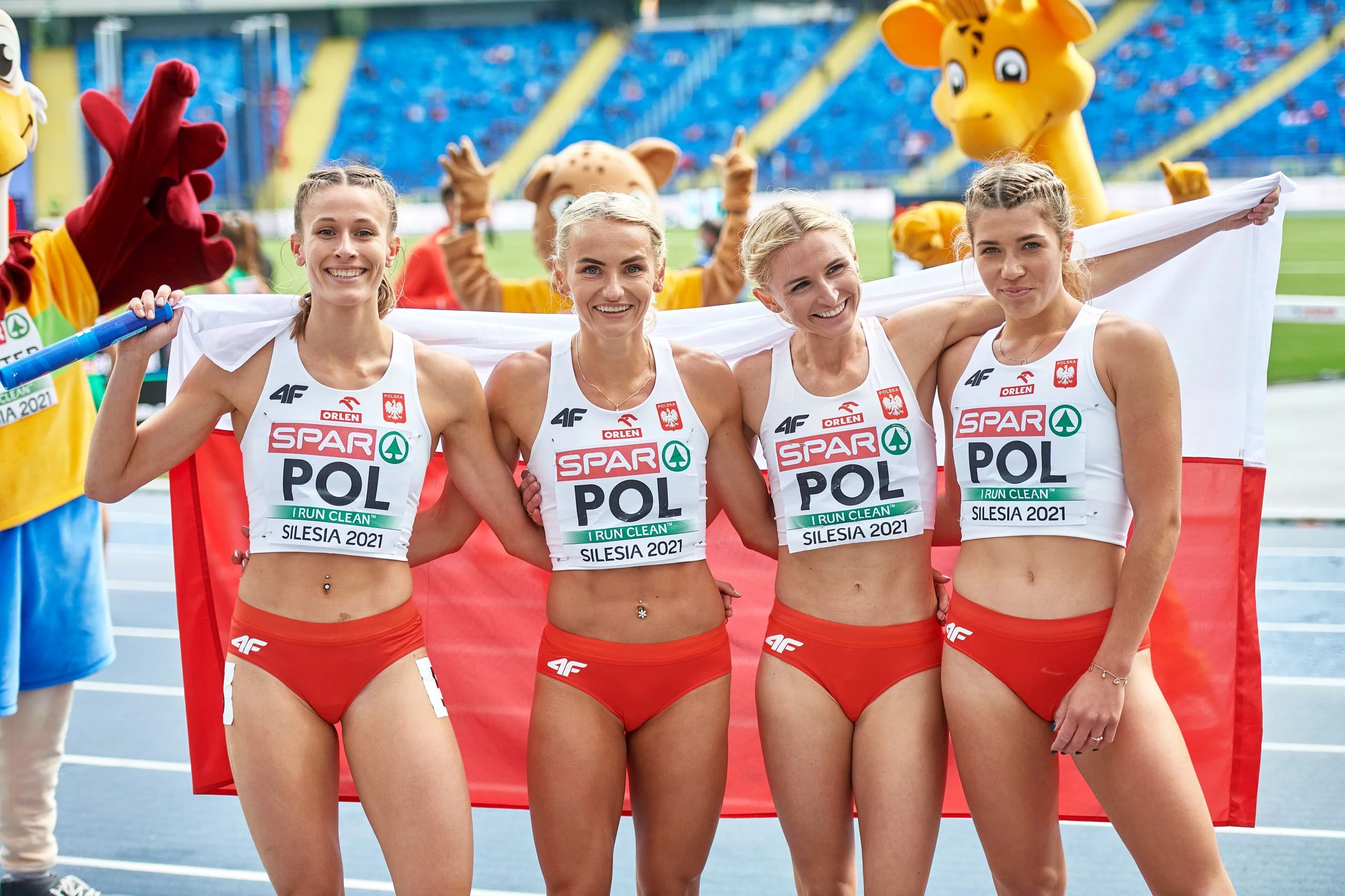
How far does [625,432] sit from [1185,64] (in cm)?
3665

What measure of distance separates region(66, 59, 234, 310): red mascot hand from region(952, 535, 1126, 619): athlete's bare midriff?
278 centimetres

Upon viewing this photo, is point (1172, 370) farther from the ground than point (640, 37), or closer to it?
closer to it

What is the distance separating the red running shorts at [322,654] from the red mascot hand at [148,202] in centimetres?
172

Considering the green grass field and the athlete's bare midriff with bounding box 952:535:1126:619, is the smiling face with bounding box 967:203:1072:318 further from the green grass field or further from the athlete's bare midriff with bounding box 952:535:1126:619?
the green grass field

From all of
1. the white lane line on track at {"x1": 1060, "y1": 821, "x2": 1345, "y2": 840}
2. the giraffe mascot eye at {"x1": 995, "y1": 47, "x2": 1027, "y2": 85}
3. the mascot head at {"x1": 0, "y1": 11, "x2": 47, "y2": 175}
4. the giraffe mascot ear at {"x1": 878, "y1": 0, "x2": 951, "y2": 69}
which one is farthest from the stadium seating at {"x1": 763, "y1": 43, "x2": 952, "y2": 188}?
the mascot head at {"x1": 0, "y1": 11, "x2": 47, "y2": 175}

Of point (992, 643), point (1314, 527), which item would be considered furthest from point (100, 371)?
point (1314, 527)

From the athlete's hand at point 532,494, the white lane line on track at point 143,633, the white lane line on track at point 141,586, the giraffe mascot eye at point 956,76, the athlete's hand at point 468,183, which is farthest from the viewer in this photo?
the white lane line on track at point 141,586

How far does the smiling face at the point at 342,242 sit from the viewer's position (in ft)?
9.50

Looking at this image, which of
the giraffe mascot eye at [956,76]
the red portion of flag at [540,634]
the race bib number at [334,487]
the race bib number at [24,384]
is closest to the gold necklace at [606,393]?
the race bib number at [334,487]

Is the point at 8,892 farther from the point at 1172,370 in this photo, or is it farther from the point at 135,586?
the point at 135,586

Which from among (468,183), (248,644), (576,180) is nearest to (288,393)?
(248,644)

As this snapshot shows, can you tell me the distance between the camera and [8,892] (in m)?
3.83

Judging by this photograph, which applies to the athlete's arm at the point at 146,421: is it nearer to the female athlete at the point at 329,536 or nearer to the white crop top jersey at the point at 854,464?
the female athlete at the point at 329,536

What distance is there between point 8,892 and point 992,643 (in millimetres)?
3055
